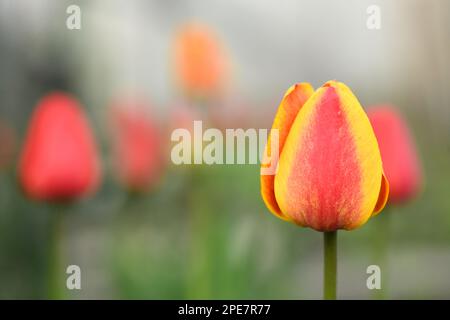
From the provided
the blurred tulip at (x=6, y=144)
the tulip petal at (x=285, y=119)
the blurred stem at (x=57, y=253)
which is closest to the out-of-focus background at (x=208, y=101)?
the blurred tulip at (x=6, y=144)

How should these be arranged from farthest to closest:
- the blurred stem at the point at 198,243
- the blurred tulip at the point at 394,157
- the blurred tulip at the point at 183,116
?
the blurred tulip at the point at 183,116 < the blurred stem at the point at 198,243 < the blurred tulip at the point at 394,157

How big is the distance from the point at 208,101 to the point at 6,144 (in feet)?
0.83

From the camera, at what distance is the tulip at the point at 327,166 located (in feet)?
1.17

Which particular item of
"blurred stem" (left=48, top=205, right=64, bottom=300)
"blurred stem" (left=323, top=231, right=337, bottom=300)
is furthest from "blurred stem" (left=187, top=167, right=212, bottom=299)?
"blurred stem" (left=323, top=231, right=337, bottom=300)

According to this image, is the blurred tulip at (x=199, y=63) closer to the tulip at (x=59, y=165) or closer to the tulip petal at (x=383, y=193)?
the tulip at (x=59, y=165)

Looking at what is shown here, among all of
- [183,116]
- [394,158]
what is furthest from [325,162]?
[183,116]

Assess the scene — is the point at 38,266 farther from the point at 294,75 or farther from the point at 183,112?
the point at 294,75

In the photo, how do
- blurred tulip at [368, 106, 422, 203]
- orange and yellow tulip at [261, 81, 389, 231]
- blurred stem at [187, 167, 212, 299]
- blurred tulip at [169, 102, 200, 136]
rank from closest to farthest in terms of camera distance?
1. orange and yellow tulip at [261, 81, 389, 231]
2. blurred tulip at [368, 106, 422, 203]
3. blurred stem at [187, 167, 212, 299]
4. blurred tulip at [169, 102, 200, 136]

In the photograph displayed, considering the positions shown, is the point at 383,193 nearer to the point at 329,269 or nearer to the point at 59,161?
the point at 329,269

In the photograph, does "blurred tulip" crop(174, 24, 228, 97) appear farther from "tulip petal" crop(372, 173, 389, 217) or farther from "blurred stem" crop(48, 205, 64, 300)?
"tulip petal" crop(372, 173, 389, 217)

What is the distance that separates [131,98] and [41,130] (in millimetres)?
262

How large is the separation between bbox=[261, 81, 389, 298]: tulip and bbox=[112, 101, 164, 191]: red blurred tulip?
39cm

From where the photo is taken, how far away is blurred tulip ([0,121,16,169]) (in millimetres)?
907

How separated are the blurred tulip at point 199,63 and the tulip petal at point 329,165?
0.44 metres
